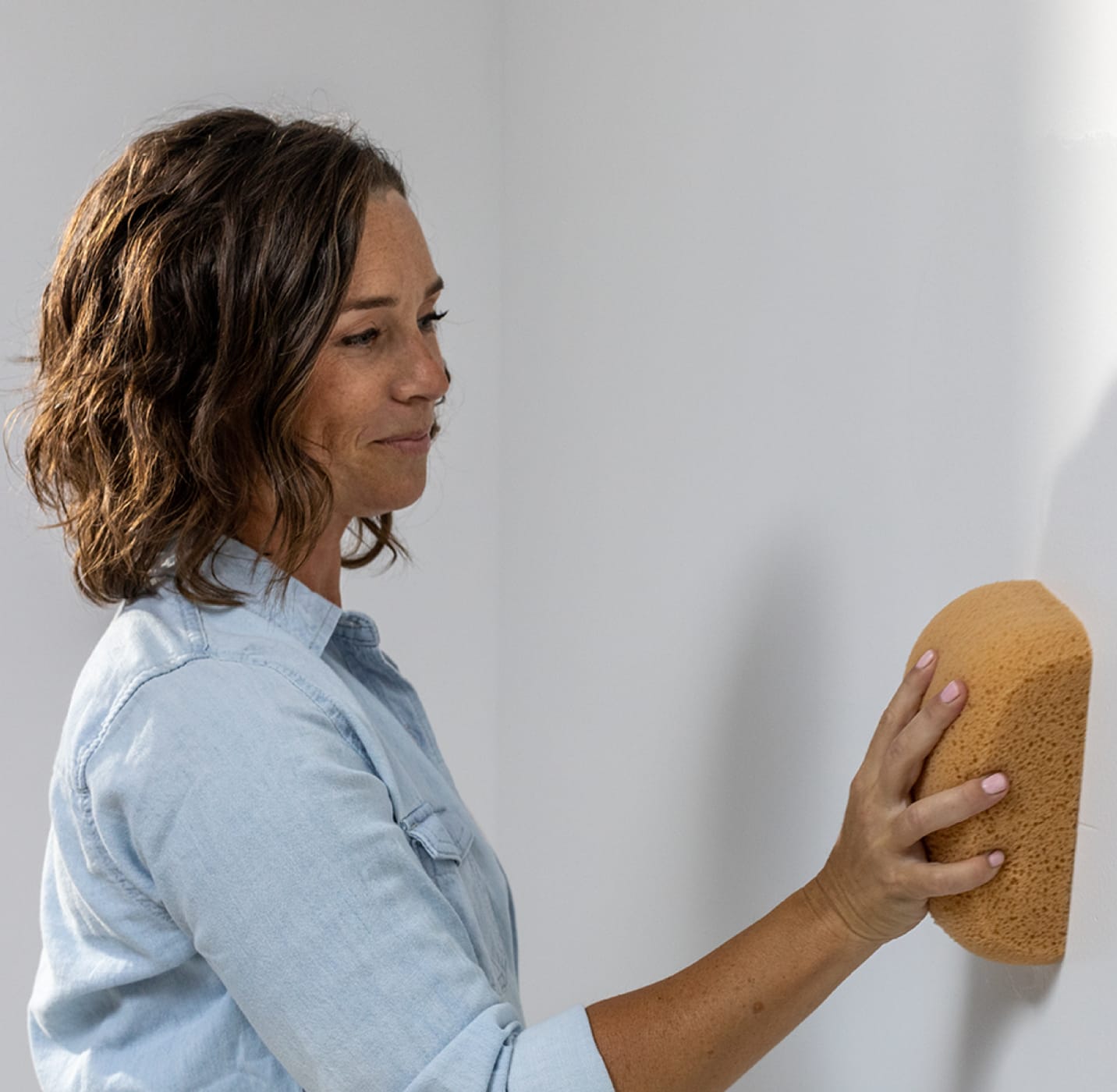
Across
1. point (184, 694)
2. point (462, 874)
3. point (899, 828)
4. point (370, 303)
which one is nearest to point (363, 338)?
point (370, 303)

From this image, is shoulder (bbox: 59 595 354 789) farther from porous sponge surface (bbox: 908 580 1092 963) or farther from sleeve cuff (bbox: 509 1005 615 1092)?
porous sponge surface (bbox: 908 580 1092 963)

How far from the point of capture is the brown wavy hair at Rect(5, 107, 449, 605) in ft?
2.97

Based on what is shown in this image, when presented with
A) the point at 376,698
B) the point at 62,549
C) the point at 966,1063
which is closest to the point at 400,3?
the point at 62,549

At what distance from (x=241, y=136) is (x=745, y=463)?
1.59ft

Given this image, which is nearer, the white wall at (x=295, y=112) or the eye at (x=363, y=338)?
the eye at (x=363, y=338)

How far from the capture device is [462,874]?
0.98m

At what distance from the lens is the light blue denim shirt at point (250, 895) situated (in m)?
0.76

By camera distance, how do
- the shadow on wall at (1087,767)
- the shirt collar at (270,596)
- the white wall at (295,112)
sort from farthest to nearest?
the white wall at (295,112) < the shirt collar at (270,596) < the shadow on wall at (1087,767)

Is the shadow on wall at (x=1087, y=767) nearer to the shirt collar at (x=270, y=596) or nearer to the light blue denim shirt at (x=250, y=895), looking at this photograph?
the light blue denim shirt at (x=250, y=895)

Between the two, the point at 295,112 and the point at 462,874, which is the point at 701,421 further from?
the point at 295,112

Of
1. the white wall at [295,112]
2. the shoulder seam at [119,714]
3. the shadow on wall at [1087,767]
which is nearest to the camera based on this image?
the shadow on wall at [1087,767]

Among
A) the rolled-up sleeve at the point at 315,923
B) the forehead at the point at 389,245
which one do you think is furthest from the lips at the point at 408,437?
the rolled-up sleeve at the point at 315,923

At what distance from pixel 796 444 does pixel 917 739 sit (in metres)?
0.36

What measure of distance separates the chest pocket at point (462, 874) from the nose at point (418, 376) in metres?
0.30
